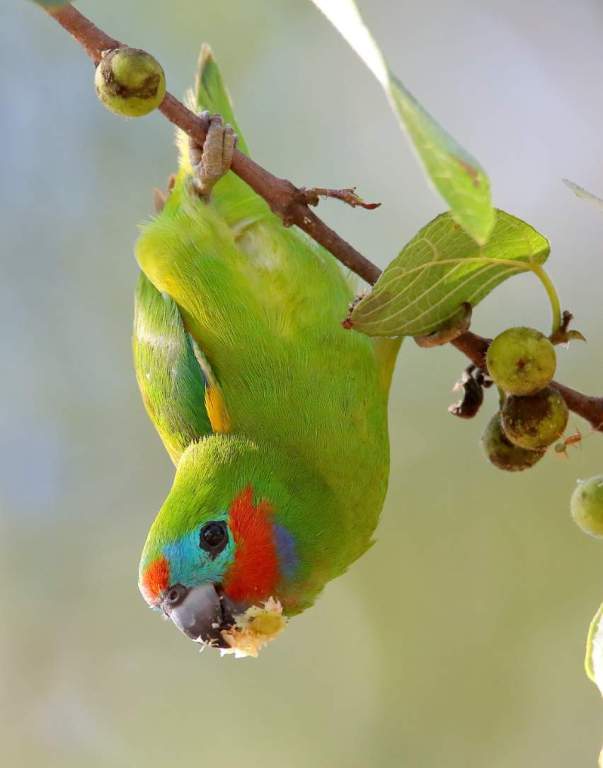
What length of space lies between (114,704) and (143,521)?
1172 millimetres

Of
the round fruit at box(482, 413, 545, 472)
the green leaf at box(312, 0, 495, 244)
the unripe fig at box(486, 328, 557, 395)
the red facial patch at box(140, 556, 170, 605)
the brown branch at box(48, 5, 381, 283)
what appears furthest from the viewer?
the red facial patch at box(140, 556, 170, 605)

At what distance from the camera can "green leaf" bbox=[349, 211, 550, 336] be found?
1706 millimetres

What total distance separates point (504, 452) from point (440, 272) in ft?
1.37

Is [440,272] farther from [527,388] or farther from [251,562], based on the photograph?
[251,562]

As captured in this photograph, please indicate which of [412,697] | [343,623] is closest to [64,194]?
[343,623]

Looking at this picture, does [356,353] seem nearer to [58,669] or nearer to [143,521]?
[143,521]

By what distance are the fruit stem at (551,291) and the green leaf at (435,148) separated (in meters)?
0.85

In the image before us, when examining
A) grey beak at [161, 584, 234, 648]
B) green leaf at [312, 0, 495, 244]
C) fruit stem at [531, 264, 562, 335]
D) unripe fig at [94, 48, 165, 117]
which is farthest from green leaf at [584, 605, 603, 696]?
grey beak at [161, 584, 234, 648]

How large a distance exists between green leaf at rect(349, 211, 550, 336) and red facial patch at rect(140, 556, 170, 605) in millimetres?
1150

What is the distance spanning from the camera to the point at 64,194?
22.4ft

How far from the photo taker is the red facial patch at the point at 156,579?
2.70 metres

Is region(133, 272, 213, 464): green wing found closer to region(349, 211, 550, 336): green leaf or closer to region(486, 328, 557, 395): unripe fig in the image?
region(349, 211, 550, 336): green leaf

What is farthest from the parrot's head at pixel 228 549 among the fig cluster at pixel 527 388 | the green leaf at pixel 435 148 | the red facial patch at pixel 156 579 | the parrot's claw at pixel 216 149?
the green leaf at pixel 435 148

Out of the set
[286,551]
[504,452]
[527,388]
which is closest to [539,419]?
[527,388]
